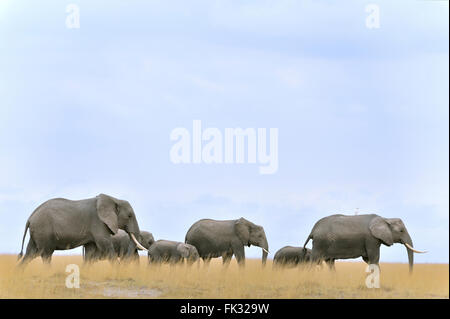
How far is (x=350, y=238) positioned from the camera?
106ft

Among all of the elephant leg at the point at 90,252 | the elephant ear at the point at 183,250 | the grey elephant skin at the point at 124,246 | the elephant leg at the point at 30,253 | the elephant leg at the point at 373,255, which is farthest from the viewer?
the elephant ear at the point at 183,250

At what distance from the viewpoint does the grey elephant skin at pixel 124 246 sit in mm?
30438

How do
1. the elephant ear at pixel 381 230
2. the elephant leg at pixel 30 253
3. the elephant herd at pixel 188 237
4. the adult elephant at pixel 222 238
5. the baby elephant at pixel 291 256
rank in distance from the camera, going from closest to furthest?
1. the elephant herd at pixel 188 237
2. the elephant leg at pixel 30 253
3. the elephant ear at pixel 381 230
4. the baby elephant at pixel 291 256
5. the adult elephant at pixel 222 238

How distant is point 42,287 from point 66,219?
3.37 meters

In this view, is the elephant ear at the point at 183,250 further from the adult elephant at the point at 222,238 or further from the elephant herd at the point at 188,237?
the adult elephant at the point at 222,238

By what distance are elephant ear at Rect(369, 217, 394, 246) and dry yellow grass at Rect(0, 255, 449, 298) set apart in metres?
2.08

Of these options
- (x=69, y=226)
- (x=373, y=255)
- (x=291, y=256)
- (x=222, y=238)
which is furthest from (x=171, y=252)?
(x=373, y=255)

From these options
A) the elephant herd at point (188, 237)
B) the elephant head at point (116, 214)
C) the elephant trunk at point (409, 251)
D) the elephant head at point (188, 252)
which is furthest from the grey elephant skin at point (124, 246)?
the elephant trunk at point (409, 251)

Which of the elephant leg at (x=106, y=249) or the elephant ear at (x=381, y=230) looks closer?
the elephant leg at (x=106, y=249)

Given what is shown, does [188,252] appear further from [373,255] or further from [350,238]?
[373,255]

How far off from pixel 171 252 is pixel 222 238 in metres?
3.19

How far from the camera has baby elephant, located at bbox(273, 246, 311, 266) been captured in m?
36.0

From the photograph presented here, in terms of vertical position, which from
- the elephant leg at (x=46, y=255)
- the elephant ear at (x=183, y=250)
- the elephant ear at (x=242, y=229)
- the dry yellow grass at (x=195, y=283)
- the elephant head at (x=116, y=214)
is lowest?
the dry yellow grass at (x=195, y=283)

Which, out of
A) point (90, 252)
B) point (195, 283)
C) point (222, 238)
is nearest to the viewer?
point (195, 283)
